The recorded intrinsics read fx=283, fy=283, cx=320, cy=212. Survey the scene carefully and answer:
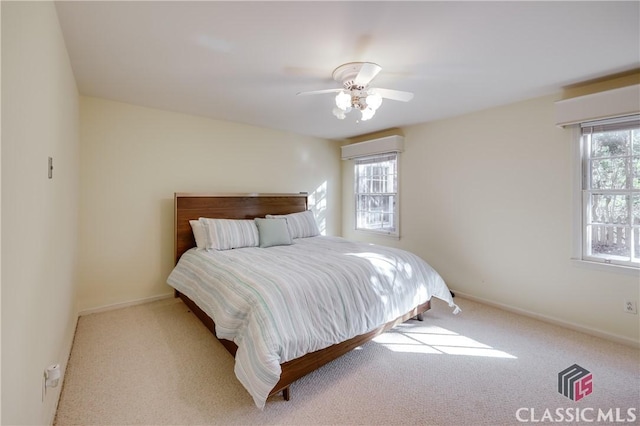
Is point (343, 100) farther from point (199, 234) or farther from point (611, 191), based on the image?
point (611, 191)

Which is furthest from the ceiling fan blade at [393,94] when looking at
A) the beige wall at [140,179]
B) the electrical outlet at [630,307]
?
the electrical outlet at [630,307]

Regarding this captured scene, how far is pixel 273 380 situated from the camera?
160cm

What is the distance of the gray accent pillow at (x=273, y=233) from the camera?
3.44 m

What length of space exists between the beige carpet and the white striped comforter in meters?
0.29

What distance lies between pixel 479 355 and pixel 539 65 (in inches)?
93.5

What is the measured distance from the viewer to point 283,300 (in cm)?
187

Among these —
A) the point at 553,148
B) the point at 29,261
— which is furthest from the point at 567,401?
the point at 29,261

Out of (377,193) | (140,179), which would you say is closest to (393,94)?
(377,193)

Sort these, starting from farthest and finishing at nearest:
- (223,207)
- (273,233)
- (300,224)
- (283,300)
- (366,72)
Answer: (300,224) → (223,207) → (273,233) → (366,72) → (283,300)

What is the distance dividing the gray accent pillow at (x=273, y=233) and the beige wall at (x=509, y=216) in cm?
191

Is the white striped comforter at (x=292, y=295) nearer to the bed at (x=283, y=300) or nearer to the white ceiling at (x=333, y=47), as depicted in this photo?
the bed at (x=283, y=300)

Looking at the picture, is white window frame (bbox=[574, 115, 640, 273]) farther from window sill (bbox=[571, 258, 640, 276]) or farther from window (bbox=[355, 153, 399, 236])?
window (bbox=[355, 153, 399, 236])

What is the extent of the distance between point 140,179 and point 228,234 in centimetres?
122

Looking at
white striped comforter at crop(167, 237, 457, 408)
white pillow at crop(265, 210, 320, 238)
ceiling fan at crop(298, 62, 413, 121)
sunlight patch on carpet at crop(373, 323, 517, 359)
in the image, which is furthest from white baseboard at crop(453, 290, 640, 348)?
ceiling fan at crop(298, 62, 413, 121)
